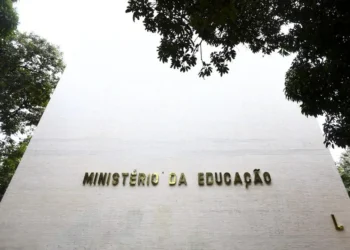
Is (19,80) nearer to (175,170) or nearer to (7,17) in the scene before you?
(7,17)

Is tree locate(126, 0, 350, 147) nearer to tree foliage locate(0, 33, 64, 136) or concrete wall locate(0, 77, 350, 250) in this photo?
concrete wall locate(0, 77, 350, 250)

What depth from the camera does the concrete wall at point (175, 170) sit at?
206 inches

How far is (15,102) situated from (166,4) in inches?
356

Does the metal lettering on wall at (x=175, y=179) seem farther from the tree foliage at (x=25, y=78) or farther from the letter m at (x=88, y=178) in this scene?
the tree foliage at (x=25, y=78)

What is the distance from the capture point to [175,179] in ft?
19.8

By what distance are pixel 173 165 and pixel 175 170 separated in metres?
0.15

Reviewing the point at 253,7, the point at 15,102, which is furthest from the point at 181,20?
the point at 15,102

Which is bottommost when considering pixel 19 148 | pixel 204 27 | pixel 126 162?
pixel 126 162

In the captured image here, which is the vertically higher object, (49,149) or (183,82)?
(183,82)

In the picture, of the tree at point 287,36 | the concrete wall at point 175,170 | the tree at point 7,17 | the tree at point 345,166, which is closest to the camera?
the tree at point 287,36

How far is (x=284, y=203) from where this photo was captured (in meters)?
5.55

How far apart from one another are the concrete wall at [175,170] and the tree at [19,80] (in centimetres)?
249

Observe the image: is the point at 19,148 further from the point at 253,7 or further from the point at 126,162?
the point at 253,7

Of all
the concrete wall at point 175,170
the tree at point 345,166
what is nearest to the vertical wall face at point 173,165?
the concrete wall at point 175,170
